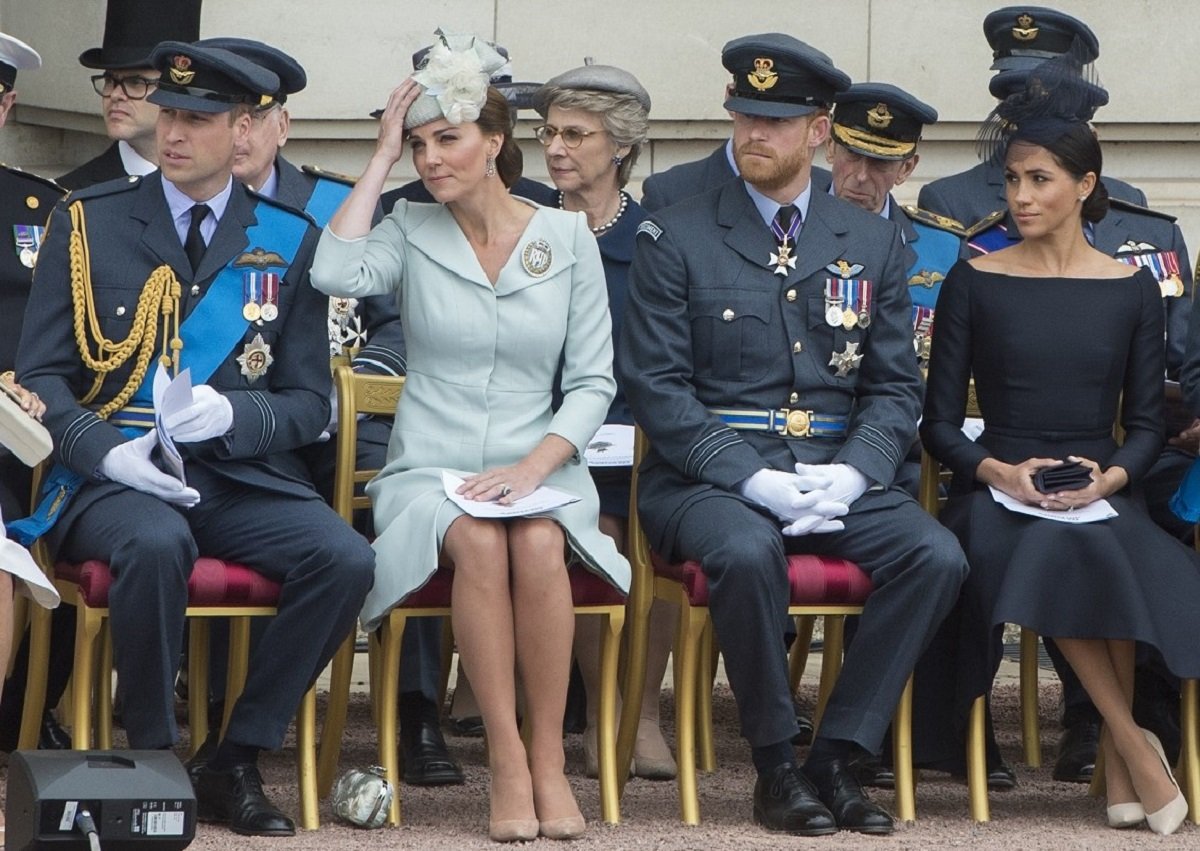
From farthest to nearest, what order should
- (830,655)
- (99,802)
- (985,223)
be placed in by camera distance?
(985,223) → (830,655) → (99,802)

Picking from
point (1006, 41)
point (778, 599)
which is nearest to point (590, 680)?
point (778, 599)

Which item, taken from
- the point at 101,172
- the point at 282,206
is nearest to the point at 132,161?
the point at 101,172

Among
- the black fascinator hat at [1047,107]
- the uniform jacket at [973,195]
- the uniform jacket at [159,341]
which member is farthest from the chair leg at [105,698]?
the uniform jacket at [973,195]

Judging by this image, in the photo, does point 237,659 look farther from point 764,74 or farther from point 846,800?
point 764,74

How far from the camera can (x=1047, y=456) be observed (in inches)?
228

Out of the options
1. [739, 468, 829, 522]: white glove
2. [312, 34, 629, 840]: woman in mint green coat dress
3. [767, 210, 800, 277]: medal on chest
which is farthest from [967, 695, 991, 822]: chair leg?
[767, 210, 800, 277]: medal on chest

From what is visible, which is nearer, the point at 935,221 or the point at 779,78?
the point at 779,78

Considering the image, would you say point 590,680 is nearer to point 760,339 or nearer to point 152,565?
point 760,339

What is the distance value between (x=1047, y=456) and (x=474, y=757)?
152 centimetres

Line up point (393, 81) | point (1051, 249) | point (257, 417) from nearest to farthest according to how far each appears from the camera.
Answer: point (257, 417)
point (1051, 249)
point (393, 81)

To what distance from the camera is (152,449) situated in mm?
5316

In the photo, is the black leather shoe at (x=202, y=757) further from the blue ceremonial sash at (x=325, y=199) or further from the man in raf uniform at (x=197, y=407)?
the blue ceremonial sash at (x=325, y=199)

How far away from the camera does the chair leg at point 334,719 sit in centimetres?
557

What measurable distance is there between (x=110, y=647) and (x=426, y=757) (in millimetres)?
777
